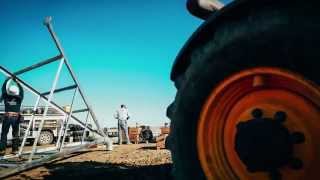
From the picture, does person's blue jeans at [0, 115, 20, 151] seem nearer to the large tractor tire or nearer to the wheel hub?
the large tractor tire

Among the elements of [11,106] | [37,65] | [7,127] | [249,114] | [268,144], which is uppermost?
[37,65]

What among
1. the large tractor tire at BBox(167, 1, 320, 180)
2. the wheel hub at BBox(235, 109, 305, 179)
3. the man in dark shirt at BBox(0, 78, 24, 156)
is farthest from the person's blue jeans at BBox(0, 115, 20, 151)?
the wheel hub at BBox(235, 109, 305, 179)

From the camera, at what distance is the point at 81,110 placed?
732 cm

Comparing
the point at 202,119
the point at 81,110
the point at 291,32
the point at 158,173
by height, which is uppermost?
the point at 81,110

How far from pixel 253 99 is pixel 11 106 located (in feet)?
20.5

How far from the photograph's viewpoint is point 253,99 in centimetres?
159

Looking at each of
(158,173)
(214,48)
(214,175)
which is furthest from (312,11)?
(158,173)

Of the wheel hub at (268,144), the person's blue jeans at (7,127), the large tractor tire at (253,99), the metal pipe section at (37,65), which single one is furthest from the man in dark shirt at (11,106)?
the wheel hub at (268,144)

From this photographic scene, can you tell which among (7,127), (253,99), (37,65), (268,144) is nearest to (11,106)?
(7,127)

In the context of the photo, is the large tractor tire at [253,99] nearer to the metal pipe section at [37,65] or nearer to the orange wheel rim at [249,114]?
the orange wheel rim at [249,114]

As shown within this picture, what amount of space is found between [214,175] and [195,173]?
0.35 feet

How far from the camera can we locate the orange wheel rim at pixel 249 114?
54.4 inches

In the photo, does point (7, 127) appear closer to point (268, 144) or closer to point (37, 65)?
point (37, 65)

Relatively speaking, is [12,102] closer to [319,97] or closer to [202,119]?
[202,119]
